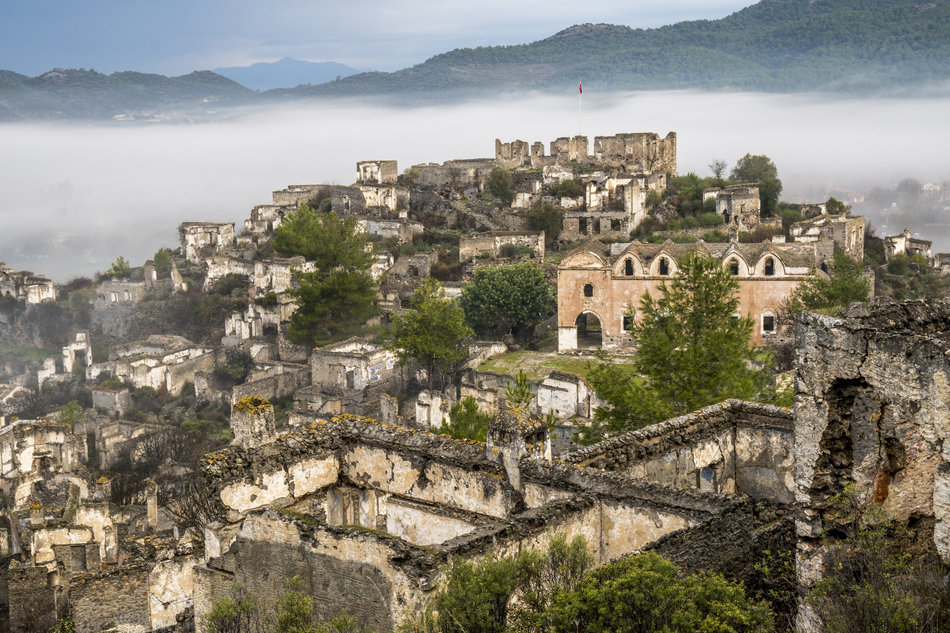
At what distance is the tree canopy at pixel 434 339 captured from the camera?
51250 mm

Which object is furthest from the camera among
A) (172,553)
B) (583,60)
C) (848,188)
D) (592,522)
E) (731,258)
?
(583,60)

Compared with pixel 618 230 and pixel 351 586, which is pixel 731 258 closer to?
pixel 618 230

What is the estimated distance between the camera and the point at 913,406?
39.3 ft

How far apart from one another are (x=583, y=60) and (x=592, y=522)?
603ft

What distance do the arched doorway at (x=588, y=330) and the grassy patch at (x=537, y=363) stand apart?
2.31 metres

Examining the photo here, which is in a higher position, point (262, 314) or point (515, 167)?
point (515, 167)

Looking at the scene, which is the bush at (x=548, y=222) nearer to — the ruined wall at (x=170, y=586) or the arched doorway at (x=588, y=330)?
the arched doorway at (x=588, y=330)

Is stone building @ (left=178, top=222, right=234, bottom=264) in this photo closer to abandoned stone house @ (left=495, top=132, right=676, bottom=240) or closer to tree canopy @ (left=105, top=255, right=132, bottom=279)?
tree canopy @ (left=105, top=255, right=132, bottom=279)

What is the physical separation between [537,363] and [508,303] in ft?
20.3

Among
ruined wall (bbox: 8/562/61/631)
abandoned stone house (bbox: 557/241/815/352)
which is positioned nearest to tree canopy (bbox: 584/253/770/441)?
ruined wall (bbox: 8/562/61/631)

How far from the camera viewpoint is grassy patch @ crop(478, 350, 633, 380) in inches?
1973

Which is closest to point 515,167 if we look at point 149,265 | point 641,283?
point 149,265

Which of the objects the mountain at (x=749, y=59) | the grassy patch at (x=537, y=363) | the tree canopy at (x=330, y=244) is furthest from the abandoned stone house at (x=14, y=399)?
the mountain at (x=749, y=59)

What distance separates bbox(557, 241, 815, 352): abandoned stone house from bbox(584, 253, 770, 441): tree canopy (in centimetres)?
2367
